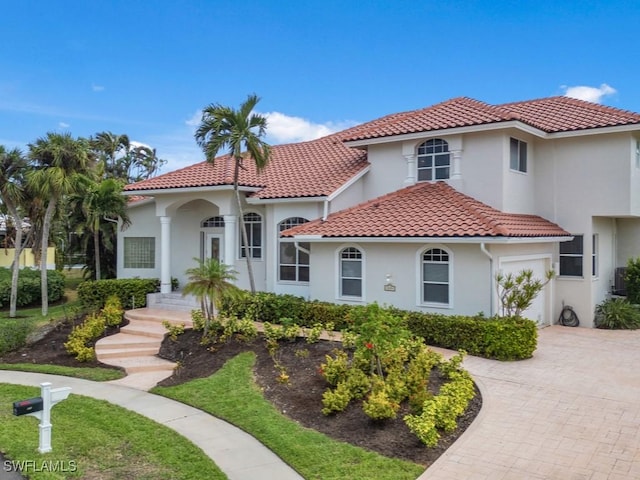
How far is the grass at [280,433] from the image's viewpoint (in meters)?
6.89

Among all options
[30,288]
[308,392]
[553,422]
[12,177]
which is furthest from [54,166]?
[553,422]

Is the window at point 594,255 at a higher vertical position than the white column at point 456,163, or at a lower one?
lower

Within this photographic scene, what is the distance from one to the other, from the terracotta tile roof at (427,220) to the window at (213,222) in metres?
5.50

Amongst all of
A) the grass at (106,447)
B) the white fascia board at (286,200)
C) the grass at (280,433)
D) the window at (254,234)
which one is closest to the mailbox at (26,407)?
the grass at (106,447)

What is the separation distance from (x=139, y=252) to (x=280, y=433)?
16.5 meters

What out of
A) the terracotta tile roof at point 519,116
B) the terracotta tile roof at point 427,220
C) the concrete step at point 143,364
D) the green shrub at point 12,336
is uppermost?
the terracotta tile roof at point 519,116

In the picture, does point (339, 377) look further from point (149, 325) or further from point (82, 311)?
point (82, 311)

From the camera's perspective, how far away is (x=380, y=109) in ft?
86.1

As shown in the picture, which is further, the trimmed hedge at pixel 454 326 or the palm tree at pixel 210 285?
the palm tree at pixel 210 285

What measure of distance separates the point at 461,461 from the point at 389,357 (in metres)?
3.08

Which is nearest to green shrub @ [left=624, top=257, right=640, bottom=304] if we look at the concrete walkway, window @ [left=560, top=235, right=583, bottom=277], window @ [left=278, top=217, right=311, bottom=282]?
window @ [left=560, top=235, right=583, bottom=277]

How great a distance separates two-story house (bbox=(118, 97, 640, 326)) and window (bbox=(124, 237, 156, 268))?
7.02ft

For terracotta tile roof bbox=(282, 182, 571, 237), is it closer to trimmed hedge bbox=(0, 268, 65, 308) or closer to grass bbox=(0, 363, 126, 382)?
grass bbox=(0, 363, 126, 382)

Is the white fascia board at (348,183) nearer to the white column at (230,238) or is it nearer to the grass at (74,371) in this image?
the white column at (230,238)
